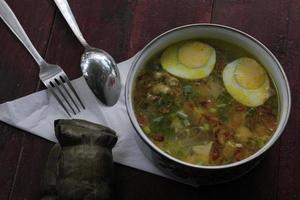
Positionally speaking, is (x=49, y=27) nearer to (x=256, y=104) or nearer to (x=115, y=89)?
(x=115, y=89)

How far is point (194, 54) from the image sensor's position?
2.94ft

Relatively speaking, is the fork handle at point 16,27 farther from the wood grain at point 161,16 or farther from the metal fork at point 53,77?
the wood grain at point 161,16

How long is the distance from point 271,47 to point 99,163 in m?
0.36

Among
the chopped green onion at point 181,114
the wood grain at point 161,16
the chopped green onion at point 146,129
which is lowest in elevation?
the chopped green onion at point 146,129

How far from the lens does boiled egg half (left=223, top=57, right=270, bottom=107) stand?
0.86 meters

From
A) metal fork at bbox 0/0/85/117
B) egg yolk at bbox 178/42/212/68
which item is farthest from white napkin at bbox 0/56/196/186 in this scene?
egg yolk at bbox 178/42/212/68

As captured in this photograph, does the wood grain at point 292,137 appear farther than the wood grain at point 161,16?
No

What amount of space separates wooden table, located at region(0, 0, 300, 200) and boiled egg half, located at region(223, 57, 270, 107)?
3.9 inches

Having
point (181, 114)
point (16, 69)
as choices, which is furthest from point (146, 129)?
point (16, 69)

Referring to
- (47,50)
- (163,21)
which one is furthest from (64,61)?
(163,21)

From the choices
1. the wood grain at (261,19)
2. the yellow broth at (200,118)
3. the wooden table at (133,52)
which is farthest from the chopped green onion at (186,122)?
the wood grain at (261,19)

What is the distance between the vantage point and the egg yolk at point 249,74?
2.86ft

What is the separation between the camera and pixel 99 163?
2.81 feet

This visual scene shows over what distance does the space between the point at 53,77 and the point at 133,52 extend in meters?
0.15
